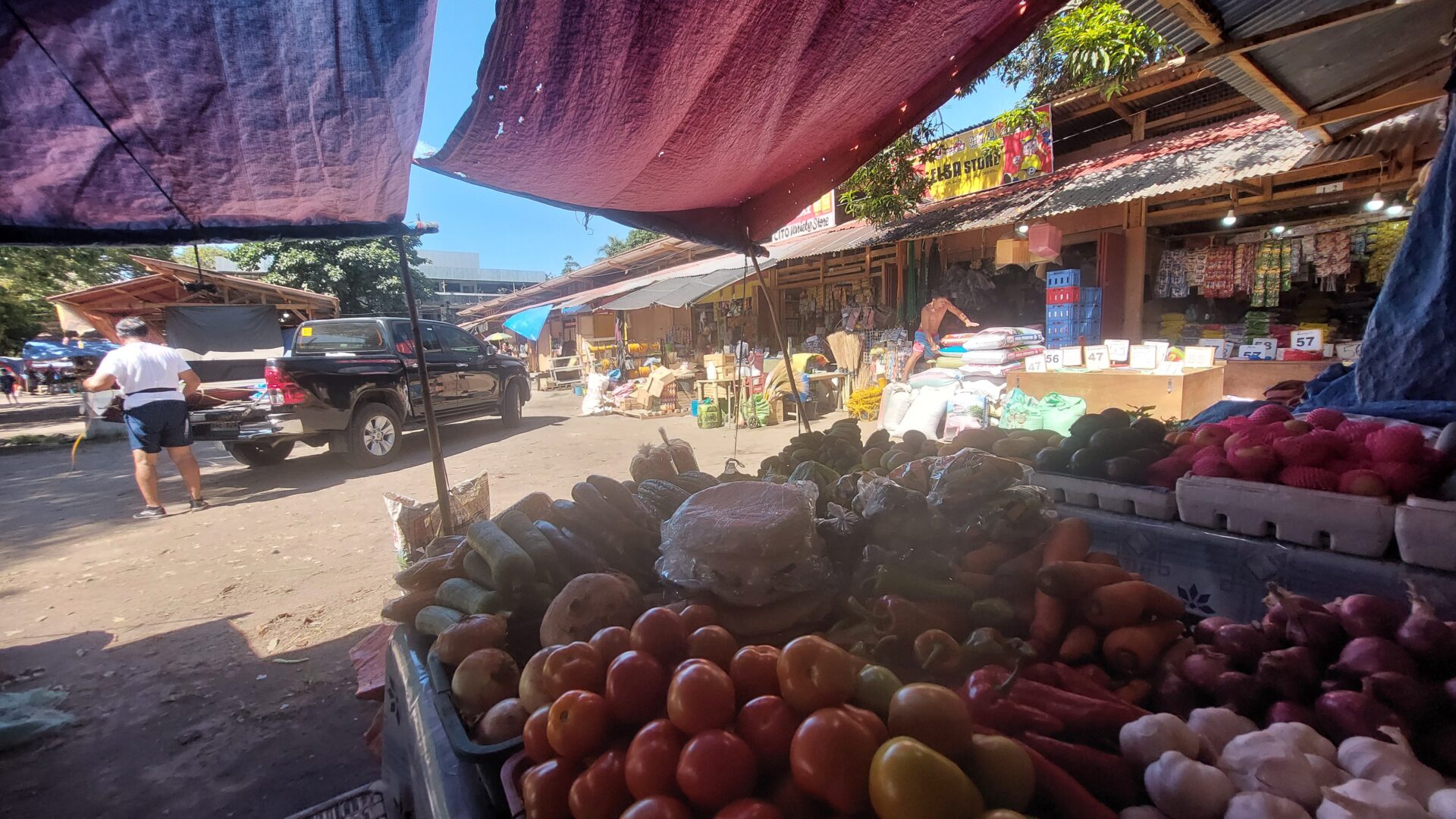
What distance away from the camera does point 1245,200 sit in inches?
279

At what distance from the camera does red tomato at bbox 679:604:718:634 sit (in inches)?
59.7

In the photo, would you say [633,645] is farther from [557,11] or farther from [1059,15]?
[1059,15]

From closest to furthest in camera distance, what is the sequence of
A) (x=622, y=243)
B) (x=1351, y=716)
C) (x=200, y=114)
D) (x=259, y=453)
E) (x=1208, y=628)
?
(x=1351, y=716) → (x=1208, y=628) → (x=200, y=114) → (x=259, y=453) → (x=622, y=243)

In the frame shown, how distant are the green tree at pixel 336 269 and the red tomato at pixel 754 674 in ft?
76.6

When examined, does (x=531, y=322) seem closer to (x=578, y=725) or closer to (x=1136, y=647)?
(x=578, y=725)

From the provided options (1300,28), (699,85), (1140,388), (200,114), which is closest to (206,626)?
(200,114)

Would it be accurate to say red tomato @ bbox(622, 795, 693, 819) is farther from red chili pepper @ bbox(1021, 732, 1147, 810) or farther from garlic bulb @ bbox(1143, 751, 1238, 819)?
garlic bulb @ bbox(1143, 751, 1238, 819)

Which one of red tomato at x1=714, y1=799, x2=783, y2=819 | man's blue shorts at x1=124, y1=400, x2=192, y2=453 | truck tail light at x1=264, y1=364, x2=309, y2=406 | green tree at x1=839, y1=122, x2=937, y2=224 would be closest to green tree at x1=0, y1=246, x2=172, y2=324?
truck tail light at x1=264, y1=364, x2=309, y2=406

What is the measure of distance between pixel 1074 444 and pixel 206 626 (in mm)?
5364

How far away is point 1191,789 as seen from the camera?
96 centimetres

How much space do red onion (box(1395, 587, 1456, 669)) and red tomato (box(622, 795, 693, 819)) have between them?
1.55 m

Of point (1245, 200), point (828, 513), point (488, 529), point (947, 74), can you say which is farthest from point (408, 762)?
point (1245, 200)

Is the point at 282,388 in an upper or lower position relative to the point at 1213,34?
lower

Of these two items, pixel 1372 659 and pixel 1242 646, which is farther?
pixel 1242 646
